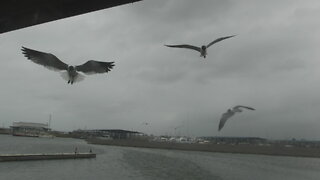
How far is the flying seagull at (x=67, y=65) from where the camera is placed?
714 centimetres

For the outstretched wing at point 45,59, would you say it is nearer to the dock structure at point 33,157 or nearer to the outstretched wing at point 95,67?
the outstretched wing at point 95,67

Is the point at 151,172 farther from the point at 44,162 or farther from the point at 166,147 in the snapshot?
the point at 166,147

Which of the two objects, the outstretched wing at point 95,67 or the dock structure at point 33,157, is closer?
the outstretched wing at point 95,67

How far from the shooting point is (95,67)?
7.31m

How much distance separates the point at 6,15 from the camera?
689 centimetres

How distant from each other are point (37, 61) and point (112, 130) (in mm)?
180472

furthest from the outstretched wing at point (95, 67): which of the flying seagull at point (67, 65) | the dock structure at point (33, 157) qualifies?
the dock structure at point (33, 157)

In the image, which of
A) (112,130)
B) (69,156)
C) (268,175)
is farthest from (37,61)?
(112,130)

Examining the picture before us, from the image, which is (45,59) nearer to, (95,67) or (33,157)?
(95,67)

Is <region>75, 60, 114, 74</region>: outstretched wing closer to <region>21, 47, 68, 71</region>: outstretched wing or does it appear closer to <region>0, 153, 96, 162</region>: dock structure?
<region>21, 47, 68, 71</region>: outstretched wing

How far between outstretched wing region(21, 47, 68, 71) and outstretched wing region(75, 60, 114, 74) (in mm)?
313

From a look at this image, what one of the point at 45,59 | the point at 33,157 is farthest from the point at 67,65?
the point at 33,157

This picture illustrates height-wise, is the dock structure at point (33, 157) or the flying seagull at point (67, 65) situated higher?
the flying seagull at point (67, 65)

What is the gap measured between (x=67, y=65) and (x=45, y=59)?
446mm
